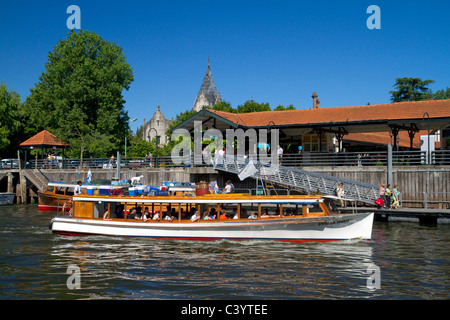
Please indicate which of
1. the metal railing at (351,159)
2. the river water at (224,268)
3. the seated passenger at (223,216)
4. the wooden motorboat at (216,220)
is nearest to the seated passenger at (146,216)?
the wooden motorboat at (216,220)

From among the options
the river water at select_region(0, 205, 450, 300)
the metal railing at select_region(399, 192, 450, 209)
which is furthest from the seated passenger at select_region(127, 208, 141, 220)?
the metal railing at select_region(399, 192, 450, 209)

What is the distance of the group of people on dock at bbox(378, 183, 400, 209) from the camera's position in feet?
89.2

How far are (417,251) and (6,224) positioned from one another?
23.5m

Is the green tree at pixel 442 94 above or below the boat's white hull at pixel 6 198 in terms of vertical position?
above

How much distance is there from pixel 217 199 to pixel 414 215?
512 inches

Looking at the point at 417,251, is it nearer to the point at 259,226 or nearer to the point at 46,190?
the point at 259,226

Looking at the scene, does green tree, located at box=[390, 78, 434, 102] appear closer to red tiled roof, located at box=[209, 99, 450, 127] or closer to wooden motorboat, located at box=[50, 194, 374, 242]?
Result: red tiled roof, located at box=[209, 99, 450, 127]

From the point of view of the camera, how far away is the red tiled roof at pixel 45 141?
1866 inches

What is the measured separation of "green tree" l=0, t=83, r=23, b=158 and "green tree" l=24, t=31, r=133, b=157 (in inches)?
197

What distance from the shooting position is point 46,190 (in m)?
38.2

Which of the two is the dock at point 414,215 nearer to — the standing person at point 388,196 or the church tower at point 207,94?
the standing person at point 388,196

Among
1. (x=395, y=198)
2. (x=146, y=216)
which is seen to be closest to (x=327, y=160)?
(x=395, y=198)

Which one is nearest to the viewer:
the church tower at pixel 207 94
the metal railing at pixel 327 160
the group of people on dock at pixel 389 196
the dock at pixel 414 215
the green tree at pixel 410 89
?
the dock at pixel 414 215

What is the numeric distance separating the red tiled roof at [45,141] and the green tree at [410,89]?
174 feet
